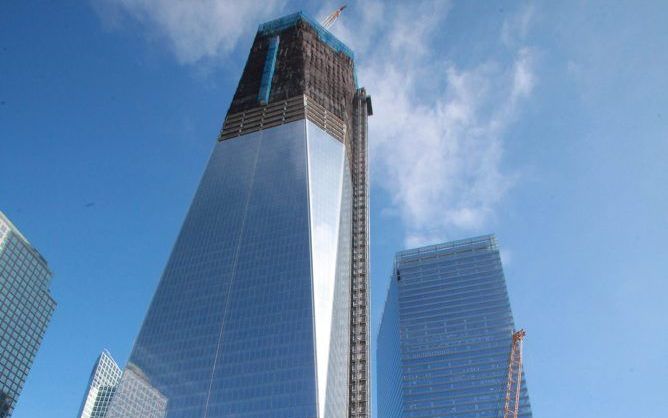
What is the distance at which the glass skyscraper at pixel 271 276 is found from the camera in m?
88.3

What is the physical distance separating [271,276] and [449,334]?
280ft

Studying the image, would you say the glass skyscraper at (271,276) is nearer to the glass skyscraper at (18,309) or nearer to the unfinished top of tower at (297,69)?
the unfinished top of tower at (297,69)

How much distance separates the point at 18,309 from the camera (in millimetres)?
162875

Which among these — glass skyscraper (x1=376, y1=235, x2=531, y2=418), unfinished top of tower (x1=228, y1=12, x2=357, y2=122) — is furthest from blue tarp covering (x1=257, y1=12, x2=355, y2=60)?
glass skyscraper (x1=376, y1=235, x2=531, y2=418)

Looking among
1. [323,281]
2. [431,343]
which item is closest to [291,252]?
[323,281]

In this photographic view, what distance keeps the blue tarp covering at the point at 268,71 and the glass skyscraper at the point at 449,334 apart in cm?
7691

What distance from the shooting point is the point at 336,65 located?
510 ft

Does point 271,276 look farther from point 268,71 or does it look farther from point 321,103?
point 268,71

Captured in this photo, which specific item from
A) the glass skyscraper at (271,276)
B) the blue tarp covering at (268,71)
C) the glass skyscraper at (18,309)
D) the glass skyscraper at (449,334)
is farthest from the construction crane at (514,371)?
the glass skyscraper at (18,309)

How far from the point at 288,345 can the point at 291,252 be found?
1827cm

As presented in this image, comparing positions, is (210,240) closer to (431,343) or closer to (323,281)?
(323,281)

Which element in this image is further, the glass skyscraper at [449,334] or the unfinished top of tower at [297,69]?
the glass skyscraper at [449,334]

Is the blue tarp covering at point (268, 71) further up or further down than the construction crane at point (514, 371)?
further up

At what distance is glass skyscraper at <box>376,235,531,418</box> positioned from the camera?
15700 cm
